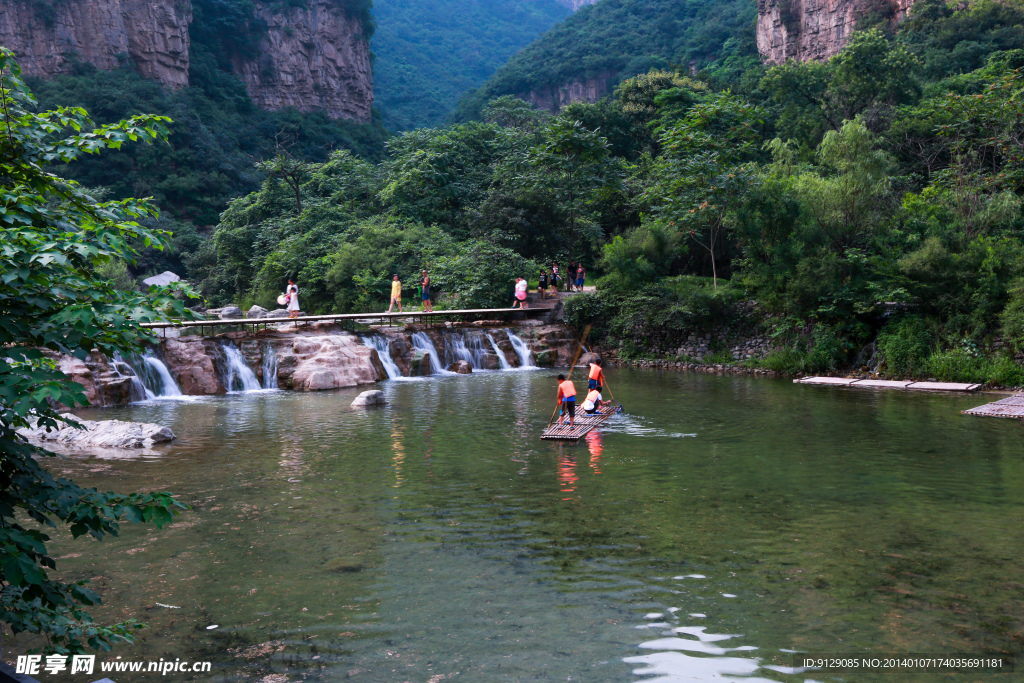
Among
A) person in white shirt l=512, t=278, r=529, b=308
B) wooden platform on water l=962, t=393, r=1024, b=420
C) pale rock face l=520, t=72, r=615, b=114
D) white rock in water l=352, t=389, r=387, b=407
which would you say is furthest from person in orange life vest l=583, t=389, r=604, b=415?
pale rock face l=520, t=72, r=615, b=114

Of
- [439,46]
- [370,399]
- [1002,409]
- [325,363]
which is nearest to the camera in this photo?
[1002,409]

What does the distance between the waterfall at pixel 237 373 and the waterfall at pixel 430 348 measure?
5979 millimetres

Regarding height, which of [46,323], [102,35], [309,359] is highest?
[102,35]

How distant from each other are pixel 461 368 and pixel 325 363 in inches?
202

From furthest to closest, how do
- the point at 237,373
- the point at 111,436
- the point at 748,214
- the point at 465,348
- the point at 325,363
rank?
the point at 465,348 → the point at 748,214 → the point at 325,363 → the point at 237,373 → the point at 111,436

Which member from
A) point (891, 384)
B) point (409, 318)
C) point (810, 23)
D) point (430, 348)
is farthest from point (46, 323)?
point (810, 23)

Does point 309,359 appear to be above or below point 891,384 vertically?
above

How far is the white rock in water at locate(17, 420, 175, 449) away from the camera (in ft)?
43.0

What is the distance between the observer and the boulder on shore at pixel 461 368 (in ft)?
83.6

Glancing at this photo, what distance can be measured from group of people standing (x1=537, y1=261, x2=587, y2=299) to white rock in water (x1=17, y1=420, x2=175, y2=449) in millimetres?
20172

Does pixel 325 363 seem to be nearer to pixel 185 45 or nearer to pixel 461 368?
pixel 461 368

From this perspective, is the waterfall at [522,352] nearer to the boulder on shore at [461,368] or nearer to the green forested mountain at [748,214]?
the boulder on shore at [461,368]

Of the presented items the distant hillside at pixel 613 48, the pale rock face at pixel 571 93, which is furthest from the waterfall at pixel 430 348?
the pale rock face at pixel 571 93

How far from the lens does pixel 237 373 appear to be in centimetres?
2212
